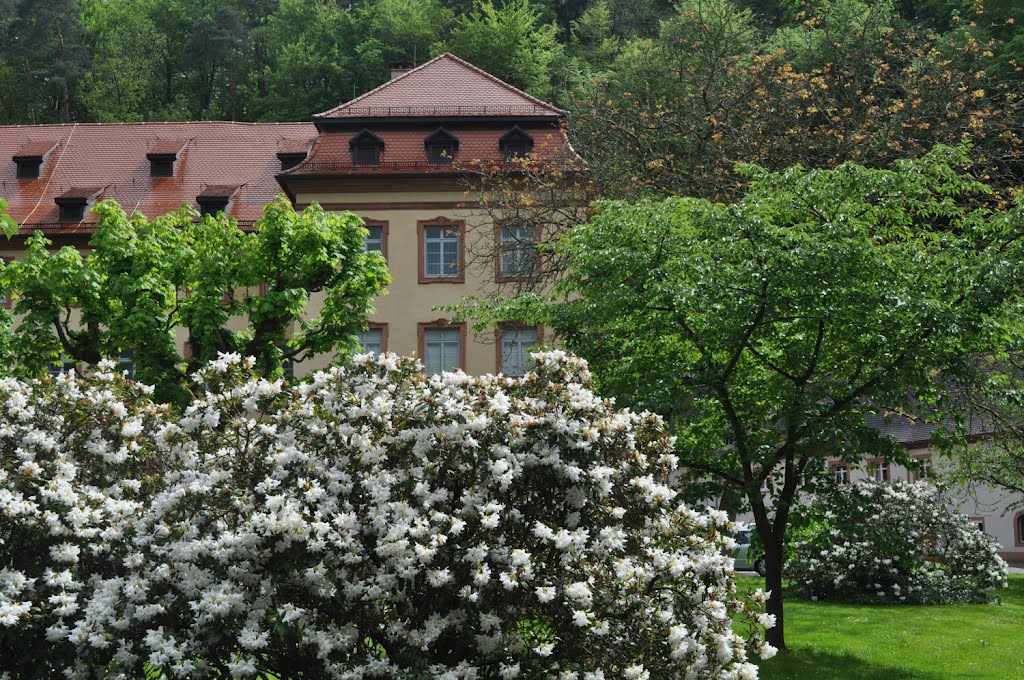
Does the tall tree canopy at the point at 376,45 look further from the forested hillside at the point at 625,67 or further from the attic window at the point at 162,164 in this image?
the attic window at the point at 162,164

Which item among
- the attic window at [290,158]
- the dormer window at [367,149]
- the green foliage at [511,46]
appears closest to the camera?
the dormer window at [367,149]

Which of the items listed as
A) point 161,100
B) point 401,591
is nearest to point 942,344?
point 401,591

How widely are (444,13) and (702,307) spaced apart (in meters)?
50.7

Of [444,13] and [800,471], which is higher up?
[444,13]

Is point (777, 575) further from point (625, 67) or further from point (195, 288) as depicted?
point (625, 67)

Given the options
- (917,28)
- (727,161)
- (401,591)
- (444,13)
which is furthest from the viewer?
(444,13)

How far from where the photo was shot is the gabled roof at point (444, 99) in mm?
38719

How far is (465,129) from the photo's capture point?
1526 inches

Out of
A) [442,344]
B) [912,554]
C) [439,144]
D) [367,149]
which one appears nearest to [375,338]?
[442,344]

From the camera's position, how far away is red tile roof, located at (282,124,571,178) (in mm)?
37500

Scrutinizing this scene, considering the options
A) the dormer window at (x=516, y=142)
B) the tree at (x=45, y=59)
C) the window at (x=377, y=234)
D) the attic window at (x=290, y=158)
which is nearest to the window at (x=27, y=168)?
the attic window at (x=290, y=158)

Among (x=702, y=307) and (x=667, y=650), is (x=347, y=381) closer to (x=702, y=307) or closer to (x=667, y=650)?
(x=667, y=650)

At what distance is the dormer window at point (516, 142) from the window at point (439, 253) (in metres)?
2.81

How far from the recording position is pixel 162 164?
43.0m
